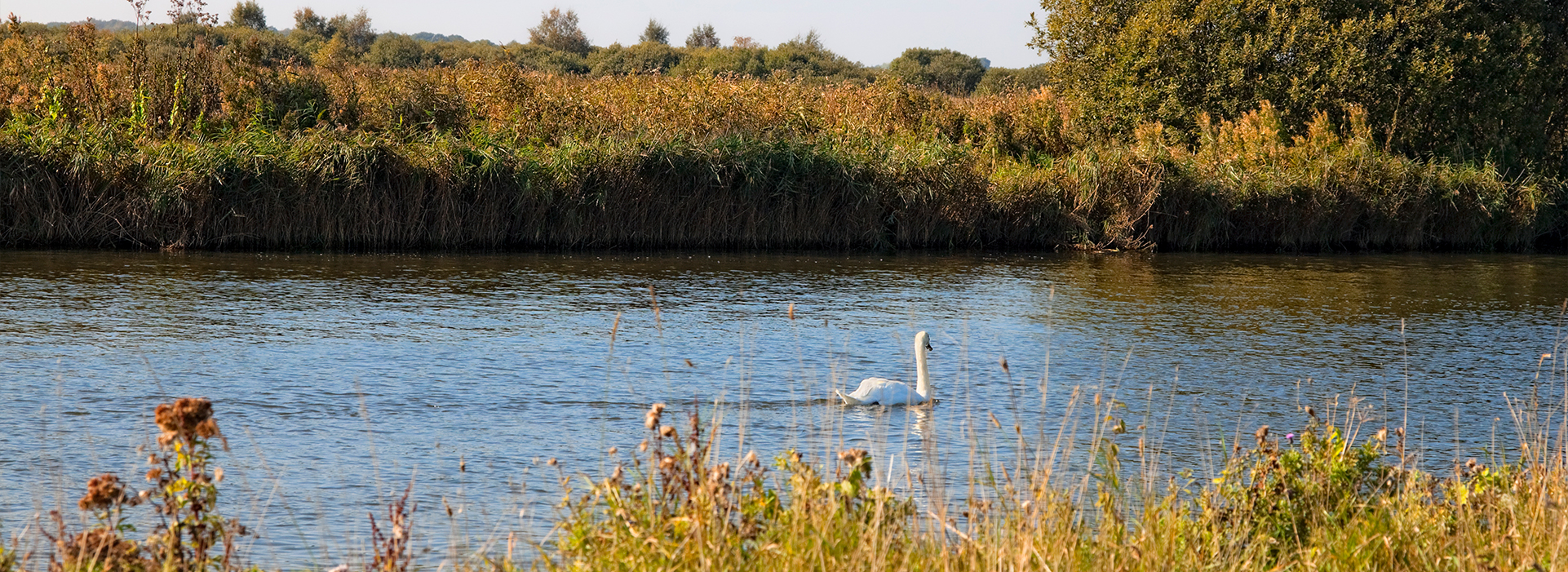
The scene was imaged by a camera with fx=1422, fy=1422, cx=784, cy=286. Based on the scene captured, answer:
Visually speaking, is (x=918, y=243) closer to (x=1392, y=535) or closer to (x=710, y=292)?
(x=710, y=292)

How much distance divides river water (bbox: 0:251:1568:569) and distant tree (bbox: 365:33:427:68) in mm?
32620

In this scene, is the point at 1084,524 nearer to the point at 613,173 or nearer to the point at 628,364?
the point at 628,364

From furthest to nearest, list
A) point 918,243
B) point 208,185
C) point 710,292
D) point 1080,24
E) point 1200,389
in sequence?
1. point 1080,24
2. point 918,243
3. point 208,185
4. point 710,292
5. point 1200,389

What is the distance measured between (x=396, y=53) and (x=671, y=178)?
33433 millimetres

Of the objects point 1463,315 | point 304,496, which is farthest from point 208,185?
point 1463,315

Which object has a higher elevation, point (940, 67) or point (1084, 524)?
point (940, 67)

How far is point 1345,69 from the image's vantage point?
25.6m

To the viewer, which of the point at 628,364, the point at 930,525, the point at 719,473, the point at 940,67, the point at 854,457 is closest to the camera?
the point at 719,473

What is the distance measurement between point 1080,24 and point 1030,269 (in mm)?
10445

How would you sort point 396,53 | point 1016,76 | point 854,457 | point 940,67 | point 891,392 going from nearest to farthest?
1. point 854,457
2. point 891,392
3. point 396,53
4. point 1016,76
5. point 940,67

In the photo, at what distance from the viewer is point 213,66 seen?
23.0 meters

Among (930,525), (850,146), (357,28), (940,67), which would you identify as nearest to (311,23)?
(357,28)

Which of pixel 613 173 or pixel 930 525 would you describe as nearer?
pixel 930 525

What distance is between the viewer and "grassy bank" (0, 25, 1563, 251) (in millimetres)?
19312
